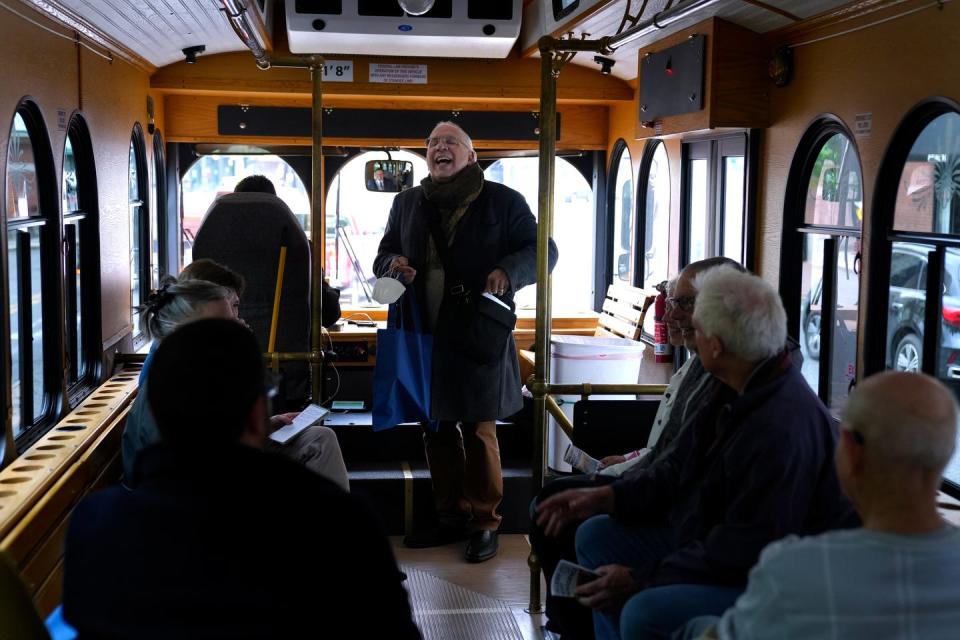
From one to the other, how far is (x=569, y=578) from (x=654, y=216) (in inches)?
200

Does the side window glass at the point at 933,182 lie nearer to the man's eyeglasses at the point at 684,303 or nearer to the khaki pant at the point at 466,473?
the man's eyeglasses at the point at 684,303

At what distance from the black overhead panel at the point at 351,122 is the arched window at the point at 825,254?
305 cm

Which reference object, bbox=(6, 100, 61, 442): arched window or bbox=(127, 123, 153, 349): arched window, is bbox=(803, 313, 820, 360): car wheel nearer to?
bbox=(6, 100, 61, 442): arched window

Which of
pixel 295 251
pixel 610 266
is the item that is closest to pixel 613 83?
pixel 610 266

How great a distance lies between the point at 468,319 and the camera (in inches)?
177

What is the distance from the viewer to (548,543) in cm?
344

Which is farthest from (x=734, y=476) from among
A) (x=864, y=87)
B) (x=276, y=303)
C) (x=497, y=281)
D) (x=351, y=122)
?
(x=351, y=122)

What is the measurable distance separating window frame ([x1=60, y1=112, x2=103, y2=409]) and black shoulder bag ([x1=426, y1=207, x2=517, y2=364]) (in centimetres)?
207

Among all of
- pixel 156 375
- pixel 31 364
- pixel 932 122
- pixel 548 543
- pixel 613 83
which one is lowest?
pixel 548 543

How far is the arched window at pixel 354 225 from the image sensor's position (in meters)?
8.16

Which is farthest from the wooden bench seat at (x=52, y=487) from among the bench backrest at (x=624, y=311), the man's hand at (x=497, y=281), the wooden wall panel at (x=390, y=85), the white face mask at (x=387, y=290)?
the wooden wall panel at (x=390, y=85)

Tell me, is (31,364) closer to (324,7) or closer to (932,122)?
(324,7)

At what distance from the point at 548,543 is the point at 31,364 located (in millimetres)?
2516

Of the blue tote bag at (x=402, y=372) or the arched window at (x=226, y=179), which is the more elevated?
the arched window at (x=226, y=179)
